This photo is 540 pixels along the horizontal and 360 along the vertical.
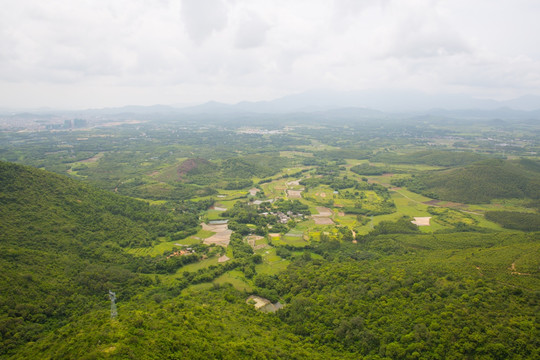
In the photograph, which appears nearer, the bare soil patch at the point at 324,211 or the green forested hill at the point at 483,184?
the bare soil patch at the point at 324,211

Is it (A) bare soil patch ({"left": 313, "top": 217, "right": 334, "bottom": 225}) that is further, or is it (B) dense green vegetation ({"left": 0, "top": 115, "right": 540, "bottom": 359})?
(A) bare soil patch ({"left": 313, "top": 217, "right": 334, "bottom": 225})

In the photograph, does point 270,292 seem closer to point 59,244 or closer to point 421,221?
point 59,244

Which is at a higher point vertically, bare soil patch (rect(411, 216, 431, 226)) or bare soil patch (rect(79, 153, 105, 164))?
bare soil patch (rect(79, 153, 105, 164))

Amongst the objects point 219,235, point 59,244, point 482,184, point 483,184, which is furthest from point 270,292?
point 483,184

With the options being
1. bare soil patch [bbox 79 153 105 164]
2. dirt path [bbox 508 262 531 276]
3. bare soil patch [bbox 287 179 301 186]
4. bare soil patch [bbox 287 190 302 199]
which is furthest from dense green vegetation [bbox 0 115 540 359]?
bare soil patch [bbox 79 153 105 164]

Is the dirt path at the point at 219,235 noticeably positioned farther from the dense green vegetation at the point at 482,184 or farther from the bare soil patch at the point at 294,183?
the dense green vegetation at the point at 482,184

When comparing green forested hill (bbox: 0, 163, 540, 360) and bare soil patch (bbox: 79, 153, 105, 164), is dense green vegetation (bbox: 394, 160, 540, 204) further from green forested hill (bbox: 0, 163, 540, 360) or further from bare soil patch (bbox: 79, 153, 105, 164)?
bare soil patch (bbox: 79, 153, 105, 164)

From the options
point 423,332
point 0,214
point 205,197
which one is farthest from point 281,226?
point 0,214

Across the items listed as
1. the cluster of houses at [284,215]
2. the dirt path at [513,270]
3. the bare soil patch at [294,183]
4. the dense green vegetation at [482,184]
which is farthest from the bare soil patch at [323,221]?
the dense green vegetation at [482,184]

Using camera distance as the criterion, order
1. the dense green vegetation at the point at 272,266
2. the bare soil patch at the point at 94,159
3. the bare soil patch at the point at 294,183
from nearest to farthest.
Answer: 1. the dense green vegetation at the point at 272,266
2. the bare soil patch at the point at 294,183
3. the bare soil patch at the point at 94,159
